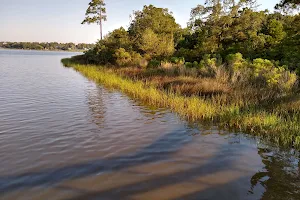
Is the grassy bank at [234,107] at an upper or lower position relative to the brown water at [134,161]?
upper

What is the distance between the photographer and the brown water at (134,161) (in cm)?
396

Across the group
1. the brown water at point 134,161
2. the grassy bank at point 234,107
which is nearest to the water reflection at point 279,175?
the brown water at point 134,161

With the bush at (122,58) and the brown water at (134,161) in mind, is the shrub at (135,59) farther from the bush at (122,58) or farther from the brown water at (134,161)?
the brown water at (134,161)

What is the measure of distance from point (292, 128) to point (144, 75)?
40.8 feet

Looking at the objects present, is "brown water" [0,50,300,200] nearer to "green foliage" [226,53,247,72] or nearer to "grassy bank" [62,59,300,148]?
"grassy bank" [62,59,300,148]

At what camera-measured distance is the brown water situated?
3963mm

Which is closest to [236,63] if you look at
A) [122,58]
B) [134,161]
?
[134,161]

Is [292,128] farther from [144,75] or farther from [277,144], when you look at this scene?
[144,75]

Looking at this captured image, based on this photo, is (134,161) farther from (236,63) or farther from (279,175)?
(236,63)

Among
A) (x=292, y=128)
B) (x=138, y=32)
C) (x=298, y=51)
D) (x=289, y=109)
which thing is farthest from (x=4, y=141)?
(x=138, y=32)

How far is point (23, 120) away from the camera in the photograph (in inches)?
316

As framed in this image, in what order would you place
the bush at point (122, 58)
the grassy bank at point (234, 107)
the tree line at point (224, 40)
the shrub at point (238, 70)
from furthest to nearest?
the bush at point (122, 58), the tree line at point (224, 40), the shrub at point (238, 70), the grassy bank at point (234, 107)

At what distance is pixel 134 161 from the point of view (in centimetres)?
506

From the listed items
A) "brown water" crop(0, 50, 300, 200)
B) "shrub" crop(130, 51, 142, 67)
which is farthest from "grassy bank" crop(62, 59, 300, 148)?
"shrub" crop(130, 51, 142, 67)
